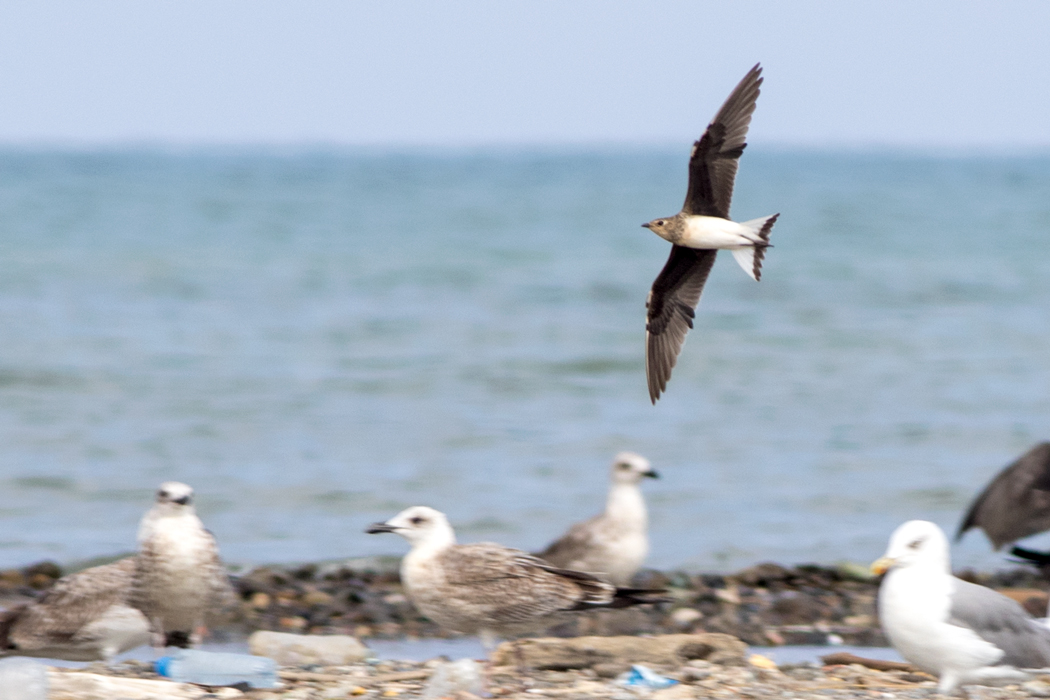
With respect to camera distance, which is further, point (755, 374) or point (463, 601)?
point (755, 374)

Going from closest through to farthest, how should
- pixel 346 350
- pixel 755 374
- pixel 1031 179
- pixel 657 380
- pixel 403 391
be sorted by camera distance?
pixel 657 380 → pixel 403 391 → pixel 755 374 → pixel 346 350 → pixel 1031 179

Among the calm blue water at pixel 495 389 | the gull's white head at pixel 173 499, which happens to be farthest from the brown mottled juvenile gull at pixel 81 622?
the calm blue water at pixel 495 389

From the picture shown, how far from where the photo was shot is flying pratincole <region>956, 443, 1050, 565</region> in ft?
25.9

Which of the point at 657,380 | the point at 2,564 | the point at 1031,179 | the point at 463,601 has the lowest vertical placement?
the point at 2,564

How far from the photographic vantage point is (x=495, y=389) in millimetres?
14484

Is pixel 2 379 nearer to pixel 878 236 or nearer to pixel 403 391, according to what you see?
pixel 403 391

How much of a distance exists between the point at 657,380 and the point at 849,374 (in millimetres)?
8860

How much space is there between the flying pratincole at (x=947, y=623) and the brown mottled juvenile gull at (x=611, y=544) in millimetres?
2413

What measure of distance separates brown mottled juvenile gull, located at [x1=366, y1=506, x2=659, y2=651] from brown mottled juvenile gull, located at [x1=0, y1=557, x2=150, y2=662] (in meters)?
0.99

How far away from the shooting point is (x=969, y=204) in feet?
154

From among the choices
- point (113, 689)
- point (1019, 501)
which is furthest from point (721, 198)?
point (113, 689)

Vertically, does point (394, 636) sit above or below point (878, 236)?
below

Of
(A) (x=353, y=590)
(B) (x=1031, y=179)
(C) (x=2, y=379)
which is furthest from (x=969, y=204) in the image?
(A) (x=353, y=590)

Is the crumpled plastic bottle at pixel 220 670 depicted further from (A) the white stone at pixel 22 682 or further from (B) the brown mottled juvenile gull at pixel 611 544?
(B) the brown mottled juvenile gull at pixel 611 544
